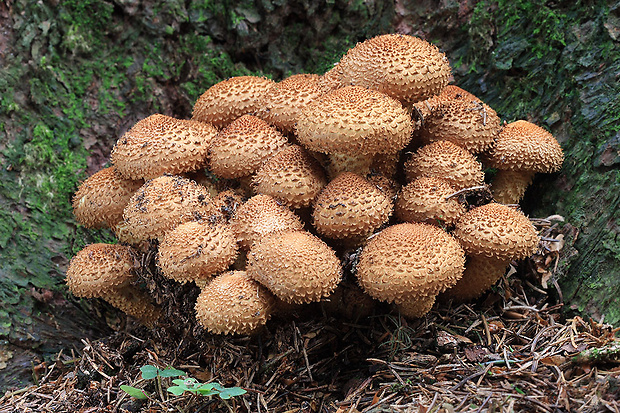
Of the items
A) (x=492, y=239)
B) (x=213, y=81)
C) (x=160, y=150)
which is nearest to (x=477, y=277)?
(x=492, y=239)

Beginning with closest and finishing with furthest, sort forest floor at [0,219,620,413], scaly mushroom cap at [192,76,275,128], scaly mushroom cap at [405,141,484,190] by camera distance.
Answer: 1. forest floor at [0,219,620,413]
2. scaly mushroom cap at [405,141,484,190]
3. scaly mushroom cap at [192,76,275,128]

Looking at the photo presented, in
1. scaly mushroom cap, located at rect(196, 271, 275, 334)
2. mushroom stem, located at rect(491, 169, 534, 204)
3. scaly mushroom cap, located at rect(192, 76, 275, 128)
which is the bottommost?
scaly mushroom cap, located at rect(196, 271, 275, 334)

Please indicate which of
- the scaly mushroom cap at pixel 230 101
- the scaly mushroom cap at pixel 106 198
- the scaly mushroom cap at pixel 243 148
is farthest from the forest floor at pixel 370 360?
the scaly mushroom cap at pixel 230 101

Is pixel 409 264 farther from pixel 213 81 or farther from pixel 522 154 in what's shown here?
pixel 213 81

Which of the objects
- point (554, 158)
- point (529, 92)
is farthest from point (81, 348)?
point (529, 92)

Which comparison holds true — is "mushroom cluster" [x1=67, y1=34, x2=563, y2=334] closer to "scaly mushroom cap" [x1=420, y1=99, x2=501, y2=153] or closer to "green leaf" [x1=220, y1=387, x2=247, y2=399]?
"scaly mushroom cap" [x1=420, y1=99, x2=501, y2=153]

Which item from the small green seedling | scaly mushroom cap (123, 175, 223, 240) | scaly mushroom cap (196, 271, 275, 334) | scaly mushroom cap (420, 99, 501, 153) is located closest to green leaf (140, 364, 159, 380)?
the small green seedling

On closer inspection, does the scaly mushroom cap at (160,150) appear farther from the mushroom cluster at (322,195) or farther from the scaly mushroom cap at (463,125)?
the scaly mushroom cap at (463,125)
